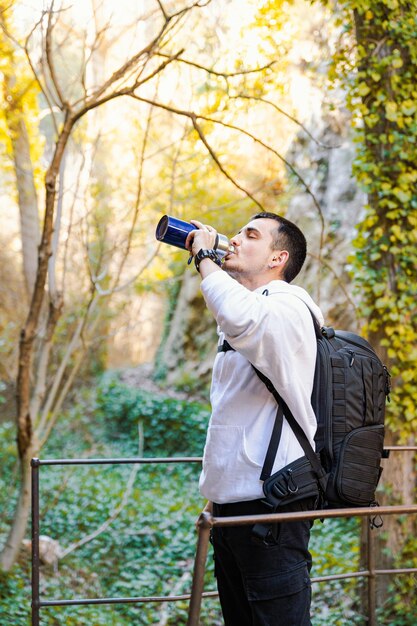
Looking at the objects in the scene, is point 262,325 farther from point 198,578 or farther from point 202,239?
point 198,578

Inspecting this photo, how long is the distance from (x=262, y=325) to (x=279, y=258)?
474 mm

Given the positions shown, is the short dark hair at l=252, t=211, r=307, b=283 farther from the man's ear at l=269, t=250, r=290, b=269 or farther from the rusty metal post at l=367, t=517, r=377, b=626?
the rusty metal post at l=367, t=517, r=377, b=626

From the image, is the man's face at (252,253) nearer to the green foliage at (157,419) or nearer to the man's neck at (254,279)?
the man's neck at (254,279)

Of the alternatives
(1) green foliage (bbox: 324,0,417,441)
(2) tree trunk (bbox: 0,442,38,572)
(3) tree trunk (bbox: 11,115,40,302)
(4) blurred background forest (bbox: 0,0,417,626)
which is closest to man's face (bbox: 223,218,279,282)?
(4) blurred background forest (bbox: 0,0,417,626)

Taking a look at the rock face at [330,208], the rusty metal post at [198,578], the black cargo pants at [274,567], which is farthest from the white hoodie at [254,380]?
the rock face at [330,208]

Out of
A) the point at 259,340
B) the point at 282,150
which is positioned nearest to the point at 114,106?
the point at 282,150

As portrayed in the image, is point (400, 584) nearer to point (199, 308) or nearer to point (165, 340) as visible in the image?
point (199, 308)

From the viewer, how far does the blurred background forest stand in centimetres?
420

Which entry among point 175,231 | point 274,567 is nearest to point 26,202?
point 175,231

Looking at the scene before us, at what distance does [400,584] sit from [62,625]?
238 centimetres

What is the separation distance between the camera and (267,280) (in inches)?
85.0

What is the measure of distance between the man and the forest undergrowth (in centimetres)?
268

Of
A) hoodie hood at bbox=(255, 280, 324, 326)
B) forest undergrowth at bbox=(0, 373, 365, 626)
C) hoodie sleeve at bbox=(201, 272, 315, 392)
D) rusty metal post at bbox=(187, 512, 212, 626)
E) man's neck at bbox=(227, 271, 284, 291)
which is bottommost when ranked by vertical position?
forest undergrowth at bbox=(0, 373, 365, 626)

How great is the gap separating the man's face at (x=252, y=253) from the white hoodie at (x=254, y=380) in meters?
0.20
